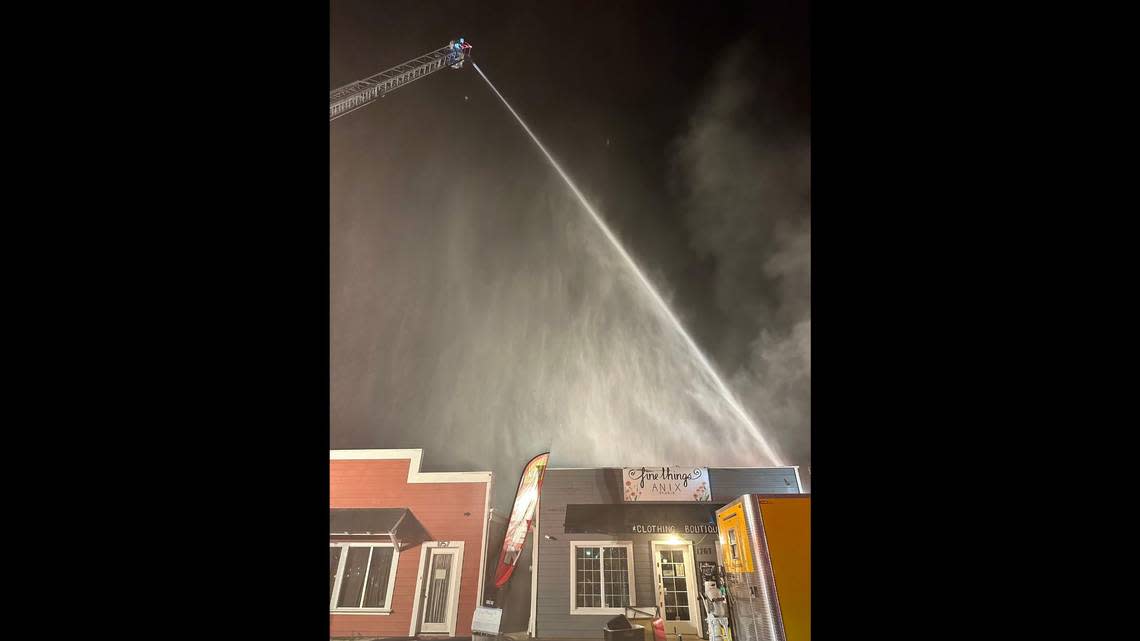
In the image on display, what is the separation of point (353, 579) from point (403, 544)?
68 cm

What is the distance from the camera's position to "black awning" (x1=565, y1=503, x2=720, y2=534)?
24.5 ft

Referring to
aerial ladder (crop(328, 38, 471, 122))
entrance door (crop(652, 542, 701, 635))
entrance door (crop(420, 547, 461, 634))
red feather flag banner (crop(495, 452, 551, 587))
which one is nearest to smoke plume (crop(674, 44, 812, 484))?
entrance door (crop(652, 542, 701, 635))

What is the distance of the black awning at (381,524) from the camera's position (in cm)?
720

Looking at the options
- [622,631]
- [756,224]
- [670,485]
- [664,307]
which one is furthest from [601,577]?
[756,224]

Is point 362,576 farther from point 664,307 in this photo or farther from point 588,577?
point 664,307

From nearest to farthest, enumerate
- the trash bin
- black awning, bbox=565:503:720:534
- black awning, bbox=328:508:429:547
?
the trash bin, black awning, bbox=328:508:429:547, black awning, bbox=565:503:720:534

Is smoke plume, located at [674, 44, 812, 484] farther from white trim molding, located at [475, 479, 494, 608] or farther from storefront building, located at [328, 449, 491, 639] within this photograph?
storefront building, located at [328, 449, 491, 639]

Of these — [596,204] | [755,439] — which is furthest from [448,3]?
[755,439]

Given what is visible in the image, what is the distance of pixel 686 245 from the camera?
728 cm

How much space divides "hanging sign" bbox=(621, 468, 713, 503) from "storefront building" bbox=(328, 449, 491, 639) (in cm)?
192

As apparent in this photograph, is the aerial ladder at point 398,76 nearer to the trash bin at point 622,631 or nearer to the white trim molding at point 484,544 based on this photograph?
the white trim molding at point 484,544
